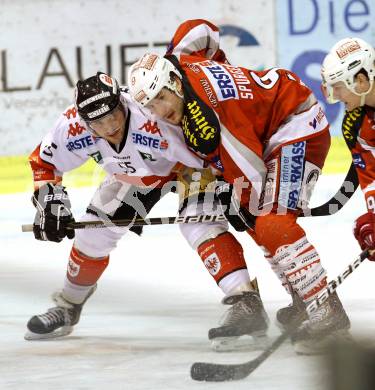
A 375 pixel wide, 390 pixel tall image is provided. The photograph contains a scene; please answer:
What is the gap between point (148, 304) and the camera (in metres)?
3.82

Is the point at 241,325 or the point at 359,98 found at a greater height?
the point at 359,98

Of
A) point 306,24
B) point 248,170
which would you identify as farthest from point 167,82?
point 306,24

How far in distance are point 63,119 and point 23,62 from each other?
4.07 metres

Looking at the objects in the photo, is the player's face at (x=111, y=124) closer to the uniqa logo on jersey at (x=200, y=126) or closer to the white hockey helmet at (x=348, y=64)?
the uniqa logo on jersey at (x=200, y=126)

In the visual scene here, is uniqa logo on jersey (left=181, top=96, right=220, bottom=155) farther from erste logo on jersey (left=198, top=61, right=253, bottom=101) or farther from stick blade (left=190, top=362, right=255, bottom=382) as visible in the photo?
stick blade (left=190, top=362, right=255, bottom=382)

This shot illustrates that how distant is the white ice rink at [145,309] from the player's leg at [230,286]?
9cm

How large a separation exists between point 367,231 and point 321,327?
0.32 metres

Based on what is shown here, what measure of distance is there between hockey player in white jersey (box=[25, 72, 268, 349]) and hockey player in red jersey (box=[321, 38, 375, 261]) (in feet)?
1.43

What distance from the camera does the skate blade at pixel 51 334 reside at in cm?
335

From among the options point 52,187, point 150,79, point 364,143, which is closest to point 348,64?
point 364,143

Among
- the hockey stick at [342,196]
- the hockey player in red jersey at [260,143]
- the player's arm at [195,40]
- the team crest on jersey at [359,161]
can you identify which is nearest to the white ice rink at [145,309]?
the hockey player in red jersey at [260,143]

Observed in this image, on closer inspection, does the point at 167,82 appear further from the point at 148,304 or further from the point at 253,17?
the point at 253,17

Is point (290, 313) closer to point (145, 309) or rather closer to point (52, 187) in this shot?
point (145, 309)

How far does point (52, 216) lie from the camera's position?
3.21m
